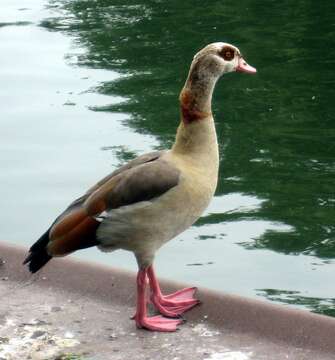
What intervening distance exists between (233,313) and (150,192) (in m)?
0.57

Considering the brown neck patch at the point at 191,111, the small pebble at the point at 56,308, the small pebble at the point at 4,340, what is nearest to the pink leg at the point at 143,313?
the small pebble at the point at 56,308

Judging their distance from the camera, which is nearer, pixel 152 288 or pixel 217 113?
pixel 152 288

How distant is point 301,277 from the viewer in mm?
6172

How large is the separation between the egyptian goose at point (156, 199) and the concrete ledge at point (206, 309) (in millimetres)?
146

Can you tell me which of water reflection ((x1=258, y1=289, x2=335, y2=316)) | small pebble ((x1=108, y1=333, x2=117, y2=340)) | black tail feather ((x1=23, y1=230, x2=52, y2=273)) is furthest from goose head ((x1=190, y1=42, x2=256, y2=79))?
water reflection ((x1=258, y1=289, x2=335, y2=316))

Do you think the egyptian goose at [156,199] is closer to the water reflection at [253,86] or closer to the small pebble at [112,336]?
the small pebble at [112,336]

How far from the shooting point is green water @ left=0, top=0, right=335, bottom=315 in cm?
650

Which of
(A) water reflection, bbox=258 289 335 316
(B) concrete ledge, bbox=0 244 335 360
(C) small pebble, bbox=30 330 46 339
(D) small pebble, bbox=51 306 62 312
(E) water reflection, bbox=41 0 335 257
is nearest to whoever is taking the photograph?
(B) concrete ledge, bbox=0 244 335 360

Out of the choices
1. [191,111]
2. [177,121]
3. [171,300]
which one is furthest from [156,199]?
[177,121]

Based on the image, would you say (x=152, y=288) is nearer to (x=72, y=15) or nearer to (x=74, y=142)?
(x=74, y=142)

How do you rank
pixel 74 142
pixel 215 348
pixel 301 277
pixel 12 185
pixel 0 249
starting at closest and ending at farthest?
pixel 215 348 → pixel 0 249 → pixel 301 277 → pixel 12 185 → pixel 74 142

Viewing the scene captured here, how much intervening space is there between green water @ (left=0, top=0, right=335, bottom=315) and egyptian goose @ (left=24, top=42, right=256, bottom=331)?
1.75 meters

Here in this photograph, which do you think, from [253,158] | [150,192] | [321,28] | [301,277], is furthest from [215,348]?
[321,28]

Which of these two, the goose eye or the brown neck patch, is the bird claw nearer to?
the brown neck patch
